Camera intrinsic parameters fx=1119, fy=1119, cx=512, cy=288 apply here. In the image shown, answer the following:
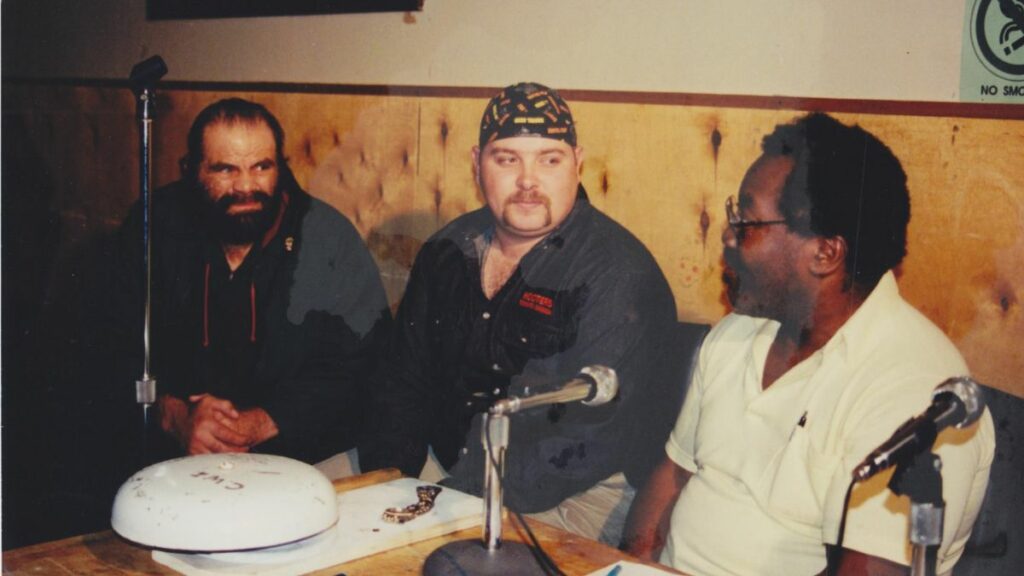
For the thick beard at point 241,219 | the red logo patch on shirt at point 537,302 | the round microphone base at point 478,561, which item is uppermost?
the thick beard at point 241,219

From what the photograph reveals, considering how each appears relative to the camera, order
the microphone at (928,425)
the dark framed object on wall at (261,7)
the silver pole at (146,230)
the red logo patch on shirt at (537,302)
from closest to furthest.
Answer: the microphone at (928,425) < the red logo patch on shirt at (537,302) < the dark framed object on wall at (261,7) < the silver pole at (146,230)

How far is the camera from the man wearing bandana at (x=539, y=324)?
233 cm

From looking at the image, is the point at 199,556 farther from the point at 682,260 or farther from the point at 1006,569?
the point at 1006,569

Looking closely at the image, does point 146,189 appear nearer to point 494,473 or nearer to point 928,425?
point 494,473

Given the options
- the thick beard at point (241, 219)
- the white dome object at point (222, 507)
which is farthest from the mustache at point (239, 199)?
the white dome object at point (222, 507)

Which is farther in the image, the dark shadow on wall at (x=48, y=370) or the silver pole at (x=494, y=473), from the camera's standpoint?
the dark shadow on wall at (x=48, y=370)

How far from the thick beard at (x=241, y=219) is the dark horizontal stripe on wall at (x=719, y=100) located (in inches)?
11.9

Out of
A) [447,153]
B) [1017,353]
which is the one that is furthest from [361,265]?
[1017,353]

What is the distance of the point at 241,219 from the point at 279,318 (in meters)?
0.31

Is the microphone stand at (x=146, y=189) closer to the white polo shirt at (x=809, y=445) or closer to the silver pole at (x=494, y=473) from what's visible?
the silver pole at (x=494, y=473)

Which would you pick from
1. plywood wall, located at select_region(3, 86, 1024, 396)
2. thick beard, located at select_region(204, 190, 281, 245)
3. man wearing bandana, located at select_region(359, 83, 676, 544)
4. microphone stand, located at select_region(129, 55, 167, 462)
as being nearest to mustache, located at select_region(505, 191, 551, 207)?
man wearing bandana, located at select_region(359, 83, 676, 544)

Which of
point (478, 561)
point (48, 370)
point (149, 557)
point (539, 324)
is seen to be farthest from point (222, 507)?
point (48, 370)

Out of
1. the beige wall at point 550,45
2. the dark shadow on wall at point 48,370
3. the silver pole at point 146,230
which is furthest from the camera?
the dark shadow on wall at point 48,370

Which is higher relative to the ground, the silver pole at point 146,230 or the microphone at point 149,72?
the microphone at point 149,72
